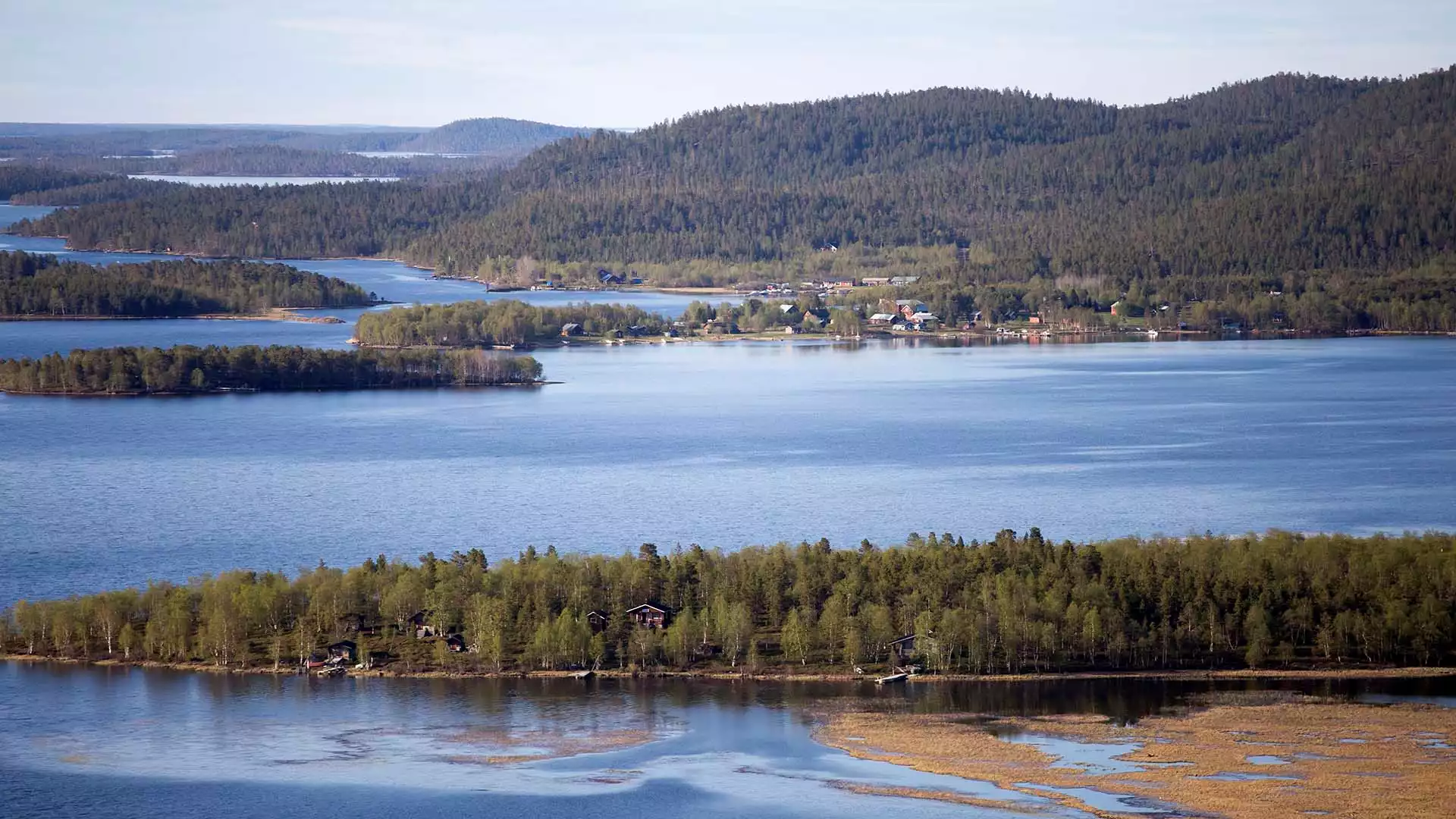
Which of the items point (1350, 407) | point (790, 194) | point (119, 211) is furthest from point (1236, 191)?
point (119, 211)

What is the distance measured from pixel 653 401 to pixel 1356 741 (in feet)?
115

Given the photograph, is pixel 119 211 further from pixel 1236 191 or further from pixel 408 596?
pixel 408 596

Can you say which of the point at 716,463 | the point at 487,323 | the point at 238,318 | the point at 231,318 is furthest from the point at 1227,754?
the point at 231,318

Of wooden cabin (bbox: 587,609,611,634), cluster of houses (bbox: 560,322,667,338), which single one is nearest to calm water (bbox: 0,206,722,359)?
cluster of houses (bbox: 560,322,667,338)

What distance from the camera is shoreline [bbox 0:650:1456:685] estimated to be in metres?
23.5

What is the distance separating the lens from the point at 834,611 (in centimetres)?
2489

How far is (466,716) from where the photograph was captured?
22484 mm

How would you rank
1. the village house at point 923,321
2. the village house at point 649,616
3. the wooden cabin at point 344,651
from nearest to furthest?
1. the wooden cabin at point 344,651
2. the village house at point 649,616
3. the village house at point 923,321

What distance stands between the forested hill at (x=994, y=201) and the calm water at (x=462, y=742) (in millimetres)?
57341

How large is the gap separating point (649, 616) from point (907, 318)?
56726 mm

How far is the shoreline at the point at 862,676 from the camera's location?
77.2ft

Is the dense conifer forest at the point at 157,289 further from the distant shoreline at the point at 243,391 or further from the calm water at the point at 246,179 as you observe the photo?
the calm water at the point at 246,179

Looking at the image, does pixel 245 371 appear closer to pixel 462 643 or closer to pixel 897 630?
pixel 462 643

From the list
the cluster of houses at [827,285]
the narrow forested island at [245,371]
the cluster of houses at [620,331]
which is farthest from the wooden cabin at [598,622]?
the cluster of houses at [827,285]
